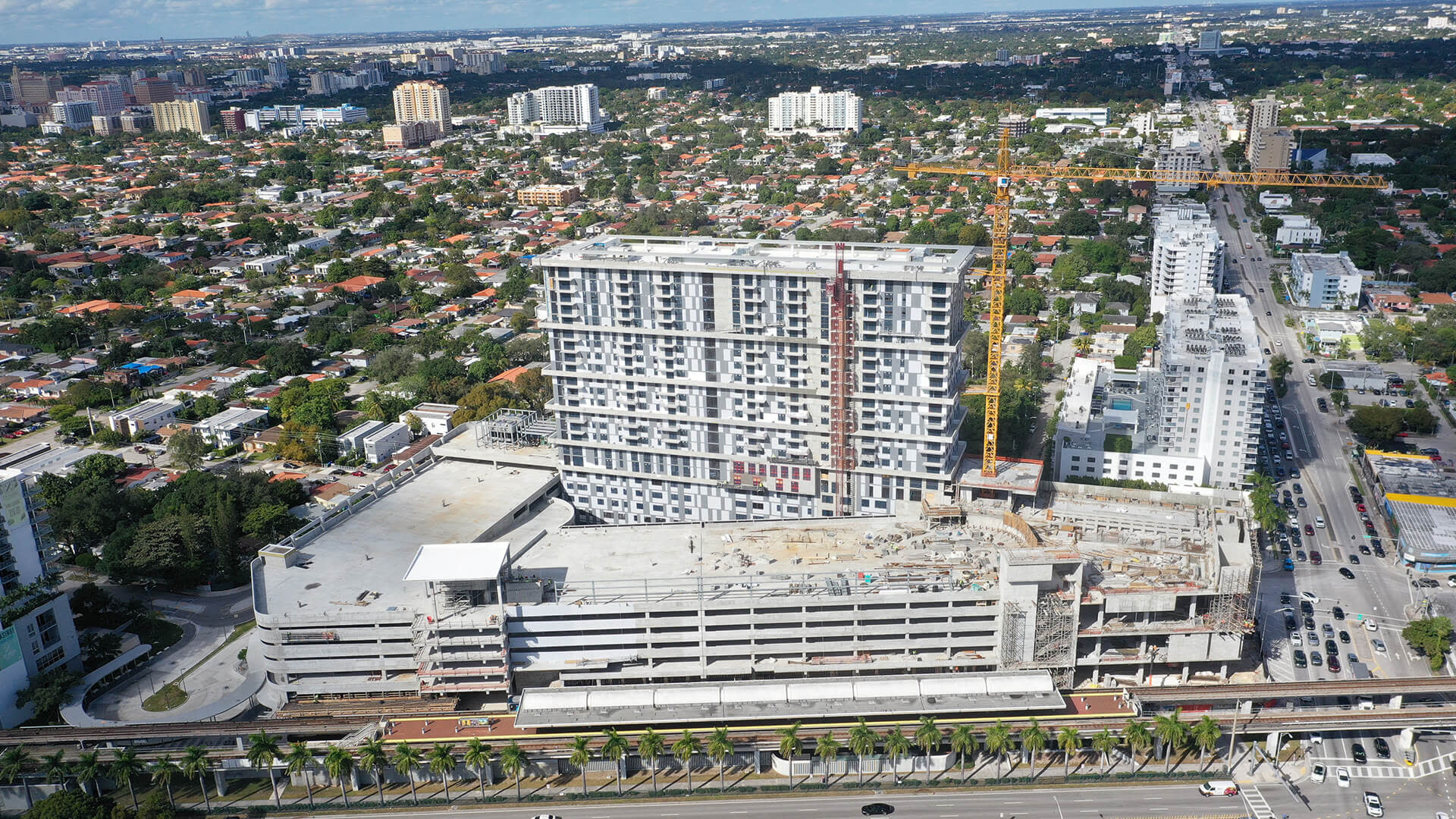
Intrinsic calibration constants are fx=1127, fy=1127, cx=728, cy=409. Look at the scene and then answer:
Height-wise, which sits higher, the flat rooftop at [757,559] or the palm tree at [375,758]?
the flat rooftop at [757,559]

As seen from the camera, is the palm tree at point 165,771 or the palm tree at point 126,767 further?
the palm tree at point 165,771

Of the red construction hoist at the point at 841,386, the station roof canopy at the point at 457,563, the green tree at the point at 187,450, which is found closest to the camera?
the station roof canopy at the point at 457,563

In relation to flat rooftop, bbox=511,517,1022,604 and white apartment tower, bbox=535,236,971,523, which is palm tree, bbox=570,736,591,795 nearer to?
flat rooftop, bbox=511,517,1022,604

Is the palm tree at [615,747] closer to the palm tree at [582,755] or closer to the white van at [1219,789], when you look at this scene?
the palm tree at [582,755]

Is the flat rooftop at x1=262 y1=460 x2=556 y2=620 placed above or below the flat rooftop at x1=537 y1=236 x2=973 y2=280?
below

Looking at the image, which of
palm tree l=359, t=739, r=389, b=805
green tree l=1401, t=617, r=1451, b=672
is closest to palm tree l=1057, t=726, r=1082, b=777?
green tree l=1401, t=617, r=1451, b=672

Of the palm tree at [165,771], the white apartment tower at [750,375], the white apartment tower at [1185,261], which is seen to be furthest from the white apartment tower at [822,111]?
the palm tree at [165,771]
